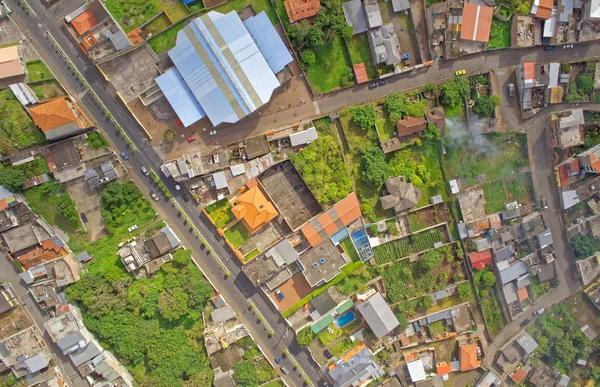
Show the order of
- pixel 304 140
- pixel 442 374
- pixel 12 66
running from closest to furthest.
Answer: pixel 12 66 < pixel 304 140 < pixel 442 374

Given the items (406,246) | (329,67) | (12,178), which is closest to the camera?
→ (12,178)

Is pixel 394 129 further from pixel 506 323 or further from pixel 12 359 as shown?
pixel 12 359

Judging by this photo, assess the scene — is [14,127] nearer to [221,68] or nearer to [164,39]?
[164,39]

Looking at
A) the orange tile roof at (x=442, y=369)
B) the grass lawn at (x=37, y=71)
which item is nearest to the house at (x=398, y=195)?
the orange tile roof at (x=442, y=369)

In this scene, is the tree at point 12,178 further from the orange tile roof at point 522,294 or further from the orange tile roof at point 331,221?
the orange tile roof at point 522,294

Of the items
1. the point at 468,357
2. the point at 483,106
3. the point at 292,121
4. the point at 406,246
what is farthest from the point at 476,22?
the point at 468,357

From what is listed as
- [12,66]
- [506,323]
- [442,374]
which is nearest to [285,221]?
[442,374]

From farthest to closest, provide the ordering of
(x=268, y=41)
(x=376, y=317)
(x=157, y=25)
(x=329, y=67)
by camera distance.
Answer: (x=376, y=317) → (x=329, y=67) → (x=157, y=25) → (x=268, y=41)
